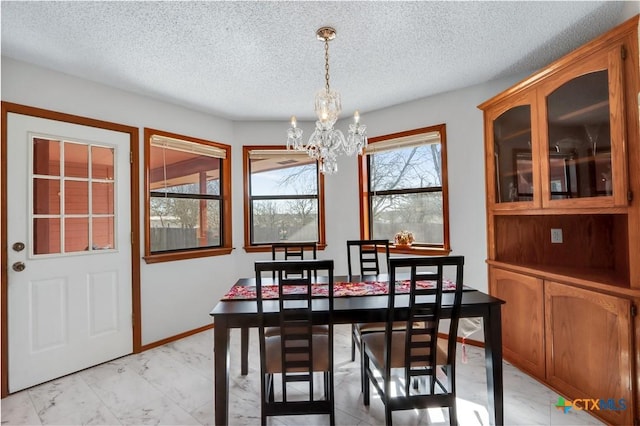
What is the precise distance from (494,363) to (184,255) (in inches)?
121

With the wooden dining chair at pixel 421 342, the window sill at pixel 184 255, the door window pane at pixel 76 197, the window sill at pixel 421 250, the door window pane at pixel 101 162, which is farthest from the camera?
the window sill at pixel 421 250

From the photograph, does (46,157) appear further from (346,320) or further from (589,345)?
(589,345)

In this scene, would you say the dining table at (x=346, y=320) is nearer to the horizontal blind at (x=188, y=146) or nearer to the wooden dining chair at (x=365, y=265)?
the wooden dining chair at (x=365, y=265)

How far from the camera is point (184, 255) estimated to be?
11.4 feet

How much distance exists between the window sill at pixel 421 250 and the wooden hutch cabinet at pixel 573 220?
1.68 feet

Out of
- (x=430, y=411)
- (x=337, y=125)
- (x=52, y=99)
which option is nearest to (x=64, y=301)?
(x=52, y=99)

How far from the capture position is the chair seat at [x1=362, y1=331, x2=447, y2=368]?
1.84 metres

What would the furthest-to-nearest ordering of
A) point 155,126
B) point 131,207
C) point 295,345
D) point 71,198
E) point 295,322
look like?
point 155,126 → point 131,207 → point 71,198 → point 295,345 → point 295,322

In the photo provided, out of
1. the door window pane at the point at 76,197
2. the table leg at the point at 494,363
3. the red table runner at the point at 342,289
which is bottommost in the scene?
the table leg at the point at 494,363

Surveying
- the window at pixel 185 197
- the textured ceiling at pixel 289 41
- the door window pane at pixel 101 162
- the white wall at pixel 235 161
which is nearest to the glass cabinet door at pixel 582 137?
the textured ceiling at pixel 289 41

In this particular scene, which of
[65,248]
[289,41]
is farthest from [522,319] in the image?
[65,248]

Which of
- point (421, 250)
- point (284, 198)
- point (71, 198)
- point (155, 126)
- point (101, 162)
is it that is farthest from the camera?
point (284, 198)

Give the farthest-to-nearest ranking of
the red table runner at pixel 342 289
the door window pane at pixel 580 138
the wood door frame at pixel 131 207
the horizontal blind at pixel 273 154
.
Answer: the horizontal blind at pixel 273 154 < the wood door frame at pixel 131 207 < the red table runner at pixel 342 289 < the door window pane at pixel 580 138

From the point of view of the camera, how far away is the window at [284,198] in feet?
13.5
